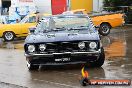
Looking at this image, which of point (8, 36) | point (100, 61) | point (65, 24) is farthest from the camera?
point (8, 36)

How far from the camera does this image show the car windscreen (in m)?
12.3

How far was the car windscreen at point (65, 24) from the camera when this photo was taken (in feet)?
40.2

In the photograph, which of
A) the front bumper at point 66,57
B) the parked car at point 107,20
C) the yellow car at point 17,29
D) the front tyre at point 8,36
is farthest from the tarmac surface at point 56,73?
the front tyre at point 8,36

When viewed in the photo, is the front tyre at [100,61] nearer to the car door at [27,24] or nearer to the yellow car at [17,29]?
the car door at [27,24]

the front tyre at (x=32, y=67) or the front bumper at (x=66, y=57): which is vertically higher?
the front bumper at (x=66, y=57)

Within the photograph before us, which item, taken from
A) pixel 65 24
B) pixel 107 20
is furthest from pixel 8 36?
pixel 65 24

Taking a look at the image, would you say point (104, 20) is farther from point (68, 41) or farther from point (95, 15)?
point (68, 41)

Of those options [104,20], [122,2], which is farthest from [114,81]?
[122,2]

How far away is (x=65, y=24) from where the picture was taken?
12.5m

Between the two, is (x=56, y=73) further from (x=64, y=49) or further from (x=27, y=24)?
(x=27, y=24)

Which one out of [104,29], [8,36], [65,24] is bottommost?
[8,36]

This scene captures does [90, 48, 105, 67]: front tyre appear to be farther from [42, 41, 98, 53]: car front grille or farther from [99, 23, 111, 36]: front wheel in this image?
[99, 23, 111, 36]: front wheel

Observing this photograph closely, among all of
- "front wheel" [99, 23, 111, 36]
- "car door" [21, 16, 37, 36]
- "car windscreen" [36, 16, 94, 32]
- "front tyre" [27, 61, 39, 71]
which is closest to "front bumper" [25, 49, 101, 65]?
"front tyre" [27, 61, 39, 71]

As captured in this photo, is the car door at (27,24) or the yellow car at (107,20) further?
the car door at (27,24)
